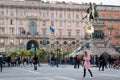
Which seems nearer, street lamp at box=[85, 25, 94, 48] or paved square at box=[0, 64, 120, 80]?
paved square at box=[0, 64, 120, 80]

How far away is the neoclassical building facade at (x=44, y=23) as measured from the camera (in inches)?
4326

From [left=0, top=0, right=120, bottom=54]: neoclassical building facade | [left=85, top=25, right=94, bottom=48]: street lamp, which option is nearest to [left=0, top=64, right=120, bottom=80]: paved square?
[left=85, top=25, right=94, bottom=48]: street lamp

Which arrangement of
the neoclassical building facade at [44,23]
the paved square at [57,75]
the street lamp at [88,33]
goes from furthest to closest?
1. the neoclassical building facade at [44,23]
2. the street lamp at [88,33]
3. the paved square at [57,75]

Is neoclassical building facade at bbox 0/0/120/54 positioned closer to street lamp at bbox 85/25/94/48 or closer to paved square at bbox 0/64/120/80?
street lamp at bbox 85/25/94/48

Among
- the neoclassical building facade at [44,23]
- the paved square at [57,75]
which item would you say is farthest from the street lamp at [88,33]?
the neoclassical building facade at [44,23]

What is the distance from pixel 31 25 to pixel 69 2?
1388cm

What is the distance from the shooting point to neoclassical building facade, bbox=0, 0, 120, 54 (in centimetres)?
10988

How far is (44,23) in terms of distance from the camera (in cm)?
11388

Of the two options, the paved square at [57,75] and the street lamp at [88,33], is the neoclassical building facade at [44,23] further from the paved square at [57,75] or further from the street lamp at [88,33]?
the paved square at [57,75]

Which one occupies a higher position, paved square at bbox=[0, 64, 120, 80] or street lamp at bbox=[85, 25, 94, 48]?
street lamp at bbox=[85, 25, 94, 48]

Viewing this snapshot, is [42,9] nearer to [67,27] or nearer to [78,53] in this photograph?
[67,27]

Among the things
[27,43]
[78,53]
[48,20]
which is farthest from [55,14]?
[78,53]

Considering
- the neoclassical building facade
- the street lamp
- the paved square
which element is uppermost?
the neoclassical building facade

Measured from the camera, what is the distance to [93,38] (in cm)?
5166
